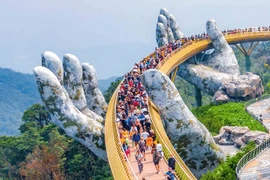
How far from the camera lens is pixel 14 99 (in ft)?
567

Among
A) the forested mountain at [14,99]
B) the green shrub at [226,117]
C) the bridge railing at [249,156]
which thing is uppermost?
the forested mountain at [14,99]

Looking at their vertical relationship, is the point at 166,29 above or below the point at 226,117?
above

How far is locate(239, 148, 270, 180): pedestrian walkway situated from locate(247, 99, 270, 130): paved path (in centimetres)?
1373

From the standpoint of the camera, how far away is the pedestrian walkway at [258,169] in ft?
52.6

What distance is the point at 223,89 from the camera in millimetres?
38656

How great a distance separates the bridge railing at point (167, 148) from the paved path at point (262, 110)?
40.0ft

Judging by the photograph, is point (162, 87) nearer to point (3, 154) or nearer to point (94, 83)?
point (94, 83)

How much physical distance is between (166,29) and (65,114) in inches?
941

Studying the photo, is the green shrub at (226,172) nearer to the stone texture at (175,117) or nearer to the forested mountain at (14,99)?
the stone texture at (175,117)

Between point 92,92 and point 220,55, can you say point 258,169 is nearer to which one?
point 92,92

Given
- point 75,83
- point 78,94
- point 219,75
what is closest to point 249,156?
point 78,94

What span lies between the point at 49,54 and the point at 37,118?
1468cm

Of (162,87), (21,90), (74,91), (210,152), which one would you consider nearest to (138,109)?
(162,87)

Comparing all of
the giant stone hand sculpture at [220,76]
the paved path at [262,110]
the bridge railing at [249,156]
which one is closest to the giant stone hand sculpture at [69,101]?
the bridge railing at [249,156]
